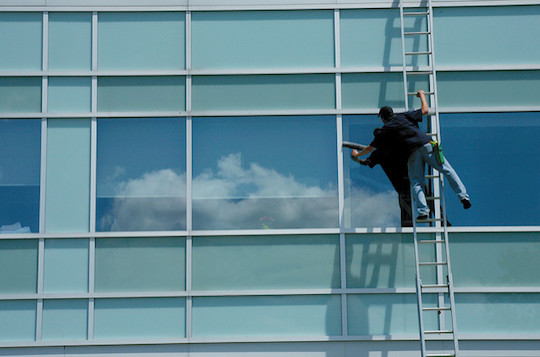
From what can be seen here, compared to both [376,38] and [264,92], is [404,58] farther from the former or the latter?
[264,92]

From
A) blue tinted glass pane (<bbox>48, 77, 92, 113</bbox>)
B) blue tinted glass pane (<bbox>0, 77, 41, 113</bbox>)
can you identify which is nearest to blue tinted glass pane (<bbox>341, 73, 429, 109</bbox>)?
blue tinted glass pane (<bbox>48, 77, 92, 113</bbox>)

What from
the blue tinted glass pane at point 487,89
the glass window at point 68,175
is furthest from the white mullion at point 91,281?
the blue tinted glass pane at point 487,89

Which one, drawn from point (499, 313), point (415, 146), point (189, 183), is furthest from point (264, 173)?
point (499, 313)

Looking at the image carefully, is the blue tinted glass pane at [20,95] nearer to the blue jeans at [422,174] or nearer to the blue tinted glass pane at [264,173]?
the blue tinted glass pane at [264,173]

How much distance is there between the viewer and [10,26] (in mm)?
9859

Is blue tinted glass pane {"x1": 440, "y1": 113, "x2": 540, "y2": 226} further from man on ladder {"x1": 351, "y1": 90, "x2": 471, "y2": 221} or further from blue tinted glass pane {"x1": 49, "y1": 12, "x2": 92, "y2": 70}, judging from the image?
blue tinted glass pane {"x1": 49, "y1": 12, "x2": 92, "y2": 70}

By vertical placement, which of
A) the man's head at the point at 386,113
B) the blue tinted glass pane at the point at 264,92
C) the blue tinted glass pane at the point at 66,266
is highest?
the blue tinted glass pane at the point at 264,92

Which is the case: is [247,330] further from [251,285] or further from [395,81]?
[395,81]

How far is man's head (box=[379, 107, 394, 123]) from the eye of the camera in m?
9.25

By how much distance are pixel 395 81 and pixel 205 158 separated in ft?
8.44

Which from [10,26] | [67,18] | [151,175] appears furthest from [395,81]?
[10,26]

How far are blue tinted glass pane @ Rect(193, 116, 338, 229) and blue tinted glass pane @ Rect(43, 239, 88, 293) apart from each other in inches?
56.8

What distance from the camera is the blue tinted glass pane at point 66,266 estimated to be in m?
9.35

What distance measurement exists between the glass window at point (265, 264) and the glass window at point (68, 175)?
1.51 meters
